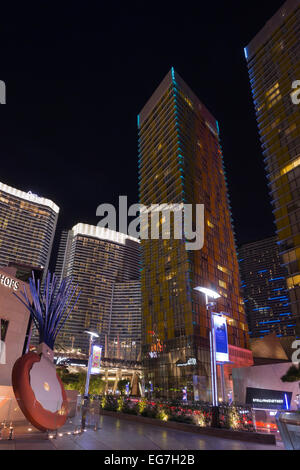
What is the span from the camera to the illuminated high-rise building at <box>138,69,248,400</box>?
243 ft

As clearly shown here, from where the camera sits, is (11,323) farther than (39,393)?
Yes

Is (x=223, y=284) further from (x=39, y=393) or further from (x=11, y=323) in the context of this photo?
(x=39, y=393)

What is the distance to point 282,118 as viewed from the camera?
60.8 meters

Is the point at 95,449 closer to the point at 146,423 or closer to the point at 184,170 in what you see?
the point at 146,423

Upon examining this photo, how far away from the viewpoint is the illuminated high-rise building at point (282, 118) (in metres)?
52.9

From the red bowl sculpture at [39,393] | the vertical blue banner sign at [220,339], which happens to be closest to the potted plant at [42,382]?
the red bowl sculpture at [39,393]

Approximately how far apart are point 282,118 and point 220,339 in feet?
179

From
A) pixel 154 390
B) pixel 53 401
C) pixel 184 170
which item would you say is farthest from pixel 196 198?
pixel 53 401

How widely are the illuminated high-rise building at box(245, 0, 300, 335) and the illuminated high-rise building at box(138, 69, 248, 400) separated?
28545 millimetres

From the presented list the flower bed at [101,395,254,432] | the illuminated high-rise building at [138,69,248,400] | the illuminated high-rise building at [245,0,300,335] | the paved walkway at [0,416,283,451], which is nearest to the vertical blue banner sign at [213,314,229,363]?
the flower bed at [101,395,254,432]

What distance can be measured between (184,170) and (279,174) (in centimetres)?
3639

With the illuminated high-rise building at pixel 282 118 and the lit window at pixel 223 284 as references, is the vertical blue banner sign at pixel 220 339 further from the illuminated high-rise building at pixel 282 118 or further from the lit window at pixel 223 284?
the lit window at pixel 223 284

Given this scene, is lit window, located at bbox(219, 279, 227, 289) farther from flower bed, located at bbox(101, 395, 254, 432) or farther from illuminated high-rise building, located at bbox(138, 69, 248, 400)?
flower bed, located at bbox(101, 395, 254, 432)

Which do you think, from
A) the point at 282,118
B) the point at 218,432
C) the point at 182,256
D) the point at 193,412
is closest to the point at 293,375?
the point at 193,412
